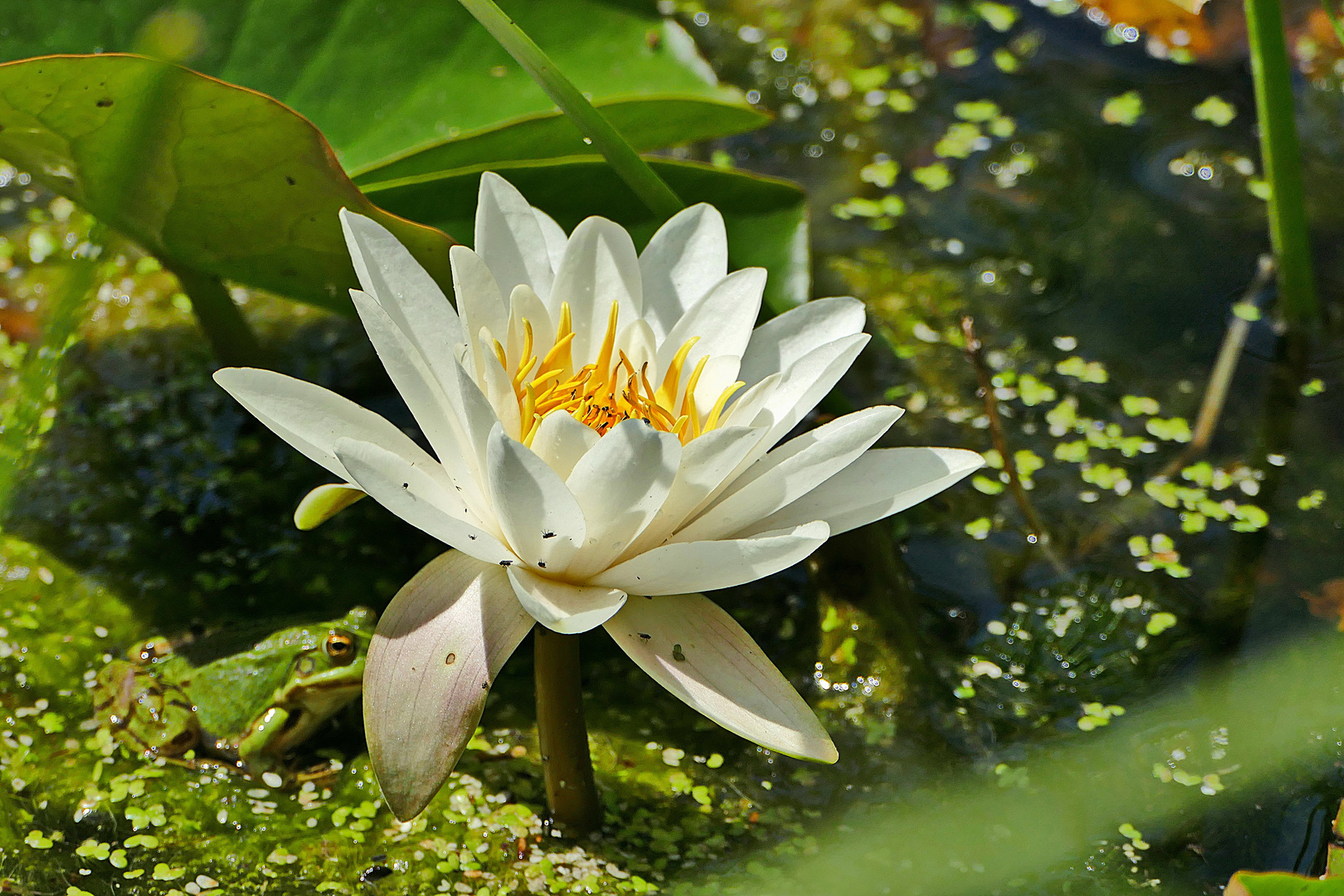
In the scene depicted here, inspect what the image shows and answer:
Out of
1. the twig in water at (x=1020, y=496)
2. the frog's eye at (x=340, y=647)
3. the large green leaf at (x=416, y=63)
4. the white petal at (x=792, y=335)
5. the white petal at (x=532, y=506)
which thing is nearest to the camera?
the white petal at (x=532, y=506)

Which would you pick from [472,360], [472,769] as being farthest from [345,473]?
[472,769]

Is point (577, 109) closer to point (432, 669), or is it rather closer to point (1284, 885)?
point (432, 669)

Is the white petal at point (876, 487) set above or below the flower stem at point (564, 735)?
above

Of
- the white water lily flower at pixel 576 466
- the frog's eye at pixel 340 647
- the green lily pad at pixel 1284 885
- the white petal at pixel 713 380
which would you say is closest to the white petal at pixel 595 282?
the white water lily flower at pixel 576 466

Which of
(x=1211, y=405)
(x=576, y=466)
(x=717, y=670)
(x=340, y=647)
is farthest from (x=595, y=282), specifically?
(x=1211, y=405)

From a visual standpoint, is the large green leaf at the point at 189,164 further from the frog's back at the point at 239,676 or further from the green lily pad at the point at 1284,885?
the green lily pad at the point at 1284,885

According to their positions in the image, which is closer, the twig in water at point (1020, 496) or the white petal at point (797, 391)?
the white petal at point (797, 391)

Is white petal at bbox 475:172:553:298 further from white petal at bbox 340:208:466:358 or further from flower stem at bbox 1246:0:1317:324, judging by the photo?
flower stem at bbox 1246:0:1317:324
